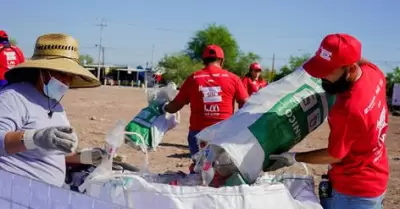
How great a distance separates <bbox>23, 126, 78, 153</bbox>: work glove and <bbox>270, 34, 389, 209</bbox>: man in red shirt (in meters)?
0.96

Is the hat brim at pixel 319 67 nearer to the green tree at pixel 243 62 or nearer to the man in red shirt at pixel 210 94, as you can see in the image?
the man in red shirt at pixel 210 94

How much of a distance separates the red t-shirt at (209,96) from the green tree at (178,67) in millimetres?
54750

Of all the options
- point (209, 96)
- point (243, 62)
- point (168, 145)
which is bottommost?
point (243, 62)

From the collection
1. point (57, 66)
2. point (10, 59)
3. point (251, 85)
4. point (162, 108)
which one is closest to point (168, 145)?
point (251, 85)

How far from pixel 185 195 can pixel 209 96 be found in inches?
127

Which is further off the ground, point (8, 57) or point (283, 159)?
point (283, 159)

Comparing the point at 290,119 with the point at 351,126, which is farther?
the point at 290,119

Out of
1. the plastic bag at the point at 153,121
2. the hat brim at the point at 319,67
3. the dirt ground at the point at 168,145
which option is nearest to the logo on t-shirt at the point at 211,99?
the plastic bag at the point at 153,121

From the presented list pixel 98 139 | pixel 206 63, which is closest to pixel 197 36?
pixel 98 139

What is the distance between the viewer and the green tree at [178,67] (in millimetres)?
61819

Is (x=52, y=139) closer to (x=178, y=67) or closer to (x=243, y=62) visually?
(x=178, y=67)

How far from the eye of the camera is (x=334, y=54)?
2596mm

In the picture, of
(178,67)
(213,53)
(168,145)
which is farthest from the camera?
(178,67)

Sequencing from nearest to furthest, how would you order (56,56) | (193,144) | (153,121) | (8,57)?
1. (56,56)
2. (153,121)
3. (193,144)
4. (8,57)
